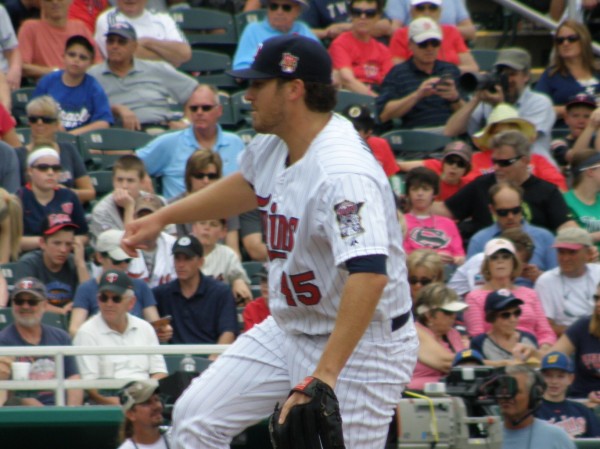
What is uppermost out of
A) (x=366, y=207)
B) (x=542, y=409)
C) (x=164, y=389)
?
(x=366, y=207)

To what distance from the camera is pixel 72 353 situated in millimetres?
5527

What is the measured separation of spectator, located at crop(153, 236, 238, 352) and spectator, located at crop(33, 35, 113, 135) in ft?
7.11

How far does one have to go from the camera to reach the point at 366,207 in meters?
3.66

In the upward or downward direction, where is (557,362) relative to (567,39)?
downward

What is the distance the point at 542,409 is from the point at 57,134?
4.28 m

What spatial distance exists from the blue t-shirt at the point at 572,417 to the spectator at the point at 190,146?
131 inches

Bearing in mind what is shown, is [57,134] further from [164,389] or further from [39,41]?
[164,389]

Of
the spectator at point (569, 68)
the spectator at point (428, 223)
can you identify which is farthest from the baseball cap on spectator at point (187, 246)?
the spectator at point (569, 68)

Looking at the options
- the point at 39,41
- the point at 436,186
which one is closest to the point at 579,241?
the point at 436,186

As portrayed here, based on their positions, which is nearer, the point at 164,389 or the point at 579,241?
the point at 164,389

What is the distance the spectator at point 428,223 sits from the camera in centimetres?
794

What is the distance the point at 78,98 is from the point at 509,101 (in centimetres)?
324

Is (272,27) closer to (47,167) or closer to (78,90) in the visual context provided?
(78,90)

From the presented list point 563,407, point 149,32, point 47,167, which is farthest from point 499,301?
point 149,32
